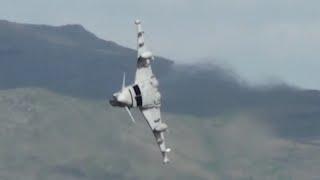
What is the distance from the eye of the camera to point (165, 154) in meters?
164

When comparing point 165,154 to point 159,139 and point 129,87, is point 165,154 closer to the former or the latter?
point 159,139

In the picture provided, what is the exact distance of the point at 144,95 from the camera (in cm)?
15850

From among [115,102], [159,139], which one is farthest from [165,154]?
[115,102]

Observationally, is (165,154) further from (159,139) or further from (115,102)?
(115,102)

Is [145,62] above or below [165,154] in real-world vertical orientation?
above

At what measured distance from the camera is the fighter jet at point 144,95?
155m

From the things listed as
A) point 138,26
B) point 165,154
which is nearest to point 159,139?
point 165,154

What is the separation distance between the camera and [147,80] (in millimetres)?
159375

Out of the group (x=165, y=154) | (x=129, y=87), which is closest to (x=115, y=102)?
(x=129, y=87)

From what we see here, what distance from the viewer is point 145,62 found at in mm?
159750

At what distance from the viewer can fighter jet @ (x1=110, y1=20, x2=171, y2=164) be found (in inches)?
6112

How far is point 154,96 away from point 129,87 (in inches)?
226

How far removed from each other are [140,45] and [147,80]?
4370mm

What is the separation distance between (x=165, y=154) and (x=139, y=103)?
28.9 feet
